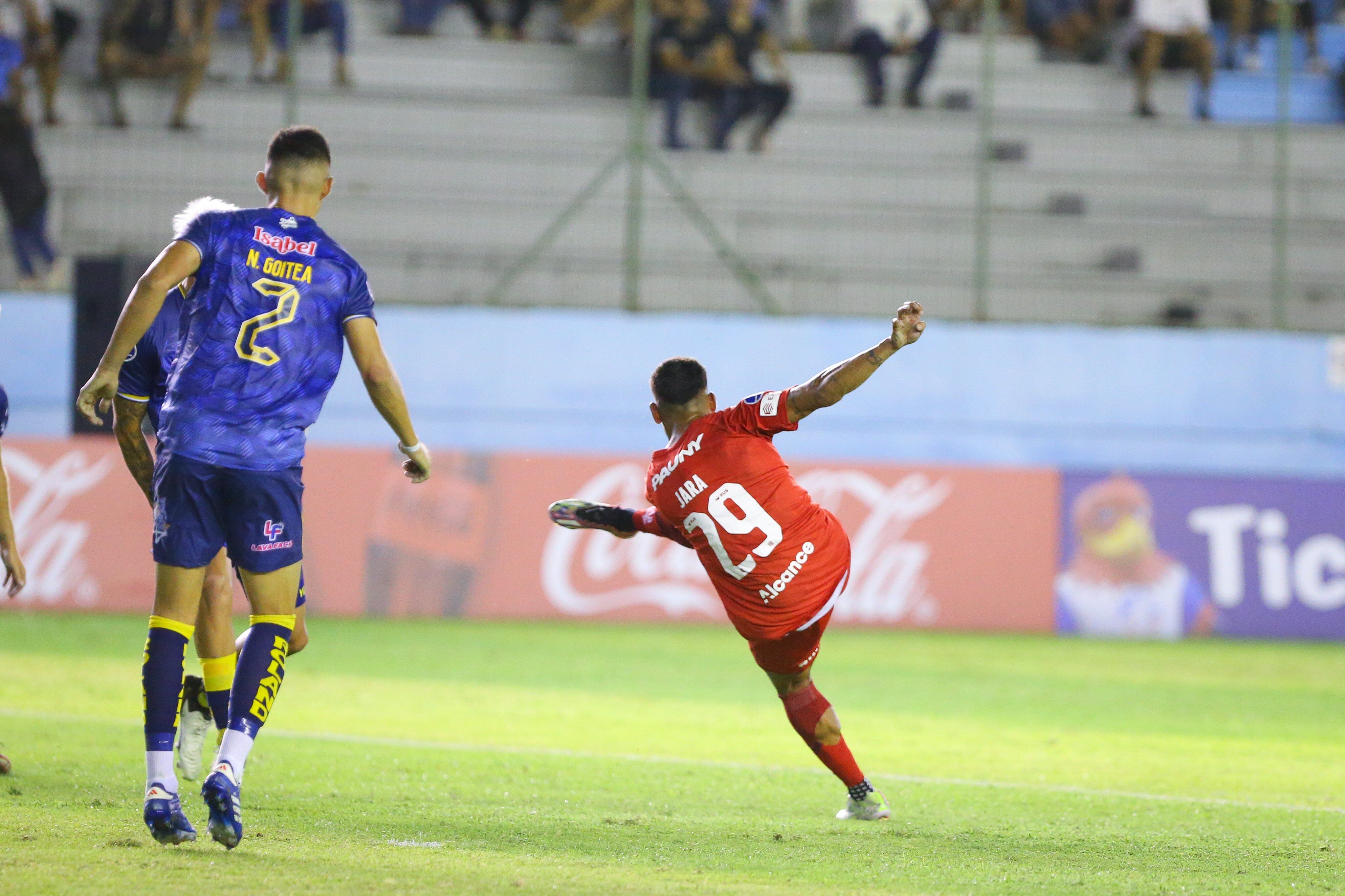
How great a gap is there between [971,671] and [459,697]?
14.9 ft

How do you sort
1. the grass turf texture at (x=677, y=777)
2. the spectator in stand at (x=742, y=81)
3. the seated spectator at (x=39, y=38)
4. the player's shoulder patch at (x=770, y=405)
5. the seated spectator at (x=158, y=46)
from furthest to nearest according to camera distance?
1. the spectator in stand at (x=742, y=81)
2. the seated spectator at (x=158, y=46)
3. the seated spectator at (x=39, y=38)
4. the player's shoulder patch at (x=770, y=405)
5. the grass turf texture at (x=677, y=777)

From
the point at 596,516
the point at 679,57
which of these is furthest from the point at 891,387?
the point at 596,516

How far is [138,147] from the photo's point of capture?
17.6 m

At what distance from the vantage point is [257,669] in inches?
208

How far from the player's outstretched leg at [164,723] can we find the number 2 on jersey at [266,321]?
0.93m

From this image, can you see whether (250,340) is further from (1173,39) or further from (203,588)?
(1173,39)

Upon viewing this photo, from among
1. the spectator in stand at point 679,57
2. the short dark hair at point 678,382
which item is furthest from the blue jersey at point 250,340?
the spectator in stand at point 679,57

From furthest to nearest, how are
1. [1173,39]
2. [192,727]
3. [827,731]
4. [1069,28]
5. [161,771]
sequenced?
1. [1069,28]
2. [1173,39]
3. [192,727]
4. [827,731]
5. [161,771]

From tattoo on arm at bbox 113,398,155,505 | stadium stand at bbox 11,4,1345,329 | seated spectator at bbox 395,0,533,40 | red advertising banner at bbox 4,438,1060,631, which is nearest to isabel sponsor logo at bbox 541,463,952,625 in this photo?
red advertising banner at bbox 4,438,1060,631

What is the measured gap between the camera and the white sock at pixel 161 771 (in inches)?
198

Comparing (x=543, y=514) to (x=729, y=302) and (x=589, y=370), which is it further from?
(x=729, y=302)

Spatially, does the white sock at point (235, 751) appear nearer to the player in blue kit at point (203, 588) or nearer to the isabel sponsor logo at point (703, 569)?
the player in blue kit at point (203, 588)

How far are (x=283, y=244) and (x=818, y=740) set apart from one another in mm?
2850

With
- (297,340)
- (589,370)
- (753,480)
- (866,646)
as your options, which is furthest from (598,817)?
(589,370)
